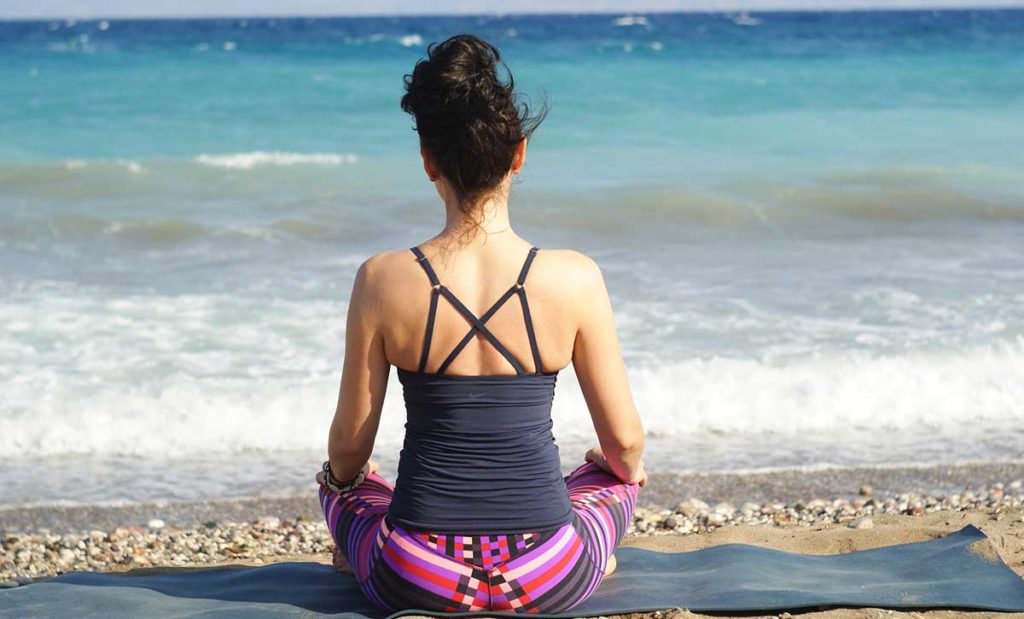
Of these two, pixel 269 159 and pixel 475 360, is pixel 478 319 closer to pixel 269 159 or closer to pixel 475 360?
pixel 475 360

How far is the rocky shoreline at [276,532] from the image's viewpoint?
14.9 ft

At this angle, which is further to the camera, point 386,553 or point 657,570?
point 657,570

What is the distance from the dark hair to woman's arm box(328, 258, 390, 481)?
33 centimetres

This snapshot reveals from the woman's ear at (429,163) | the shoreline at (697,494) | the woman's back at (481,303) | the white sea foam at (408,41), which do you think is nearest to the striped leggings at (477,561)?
the woman's back at (481,303)

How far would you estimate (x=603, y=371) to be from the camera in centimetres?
293

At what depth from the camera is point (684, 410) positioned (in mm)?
6293

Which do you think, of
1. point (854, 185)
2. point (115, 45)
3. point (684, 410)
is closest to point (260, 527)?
point (684, 410)

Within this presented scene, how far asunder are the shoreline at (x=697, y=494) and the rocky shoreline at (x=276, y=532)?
6cm

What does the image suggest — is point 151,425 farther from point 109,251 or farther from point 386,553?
point 109,251

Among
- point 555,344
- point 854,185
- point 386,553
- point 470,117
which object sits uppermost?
point 470,117

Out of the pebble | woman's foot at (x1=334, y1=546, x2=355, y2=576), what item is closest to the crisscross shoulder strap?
woman's foot at (x1=334, y1=546, x2=355, y2=576)

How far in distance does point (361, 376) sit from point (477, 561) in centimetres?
53

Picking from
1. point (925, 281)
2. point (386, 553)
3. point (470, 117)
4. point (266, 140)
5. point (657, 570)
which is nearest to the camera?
point (470, 117)

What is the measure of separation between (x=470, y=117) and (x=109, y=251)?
8.51 metres
